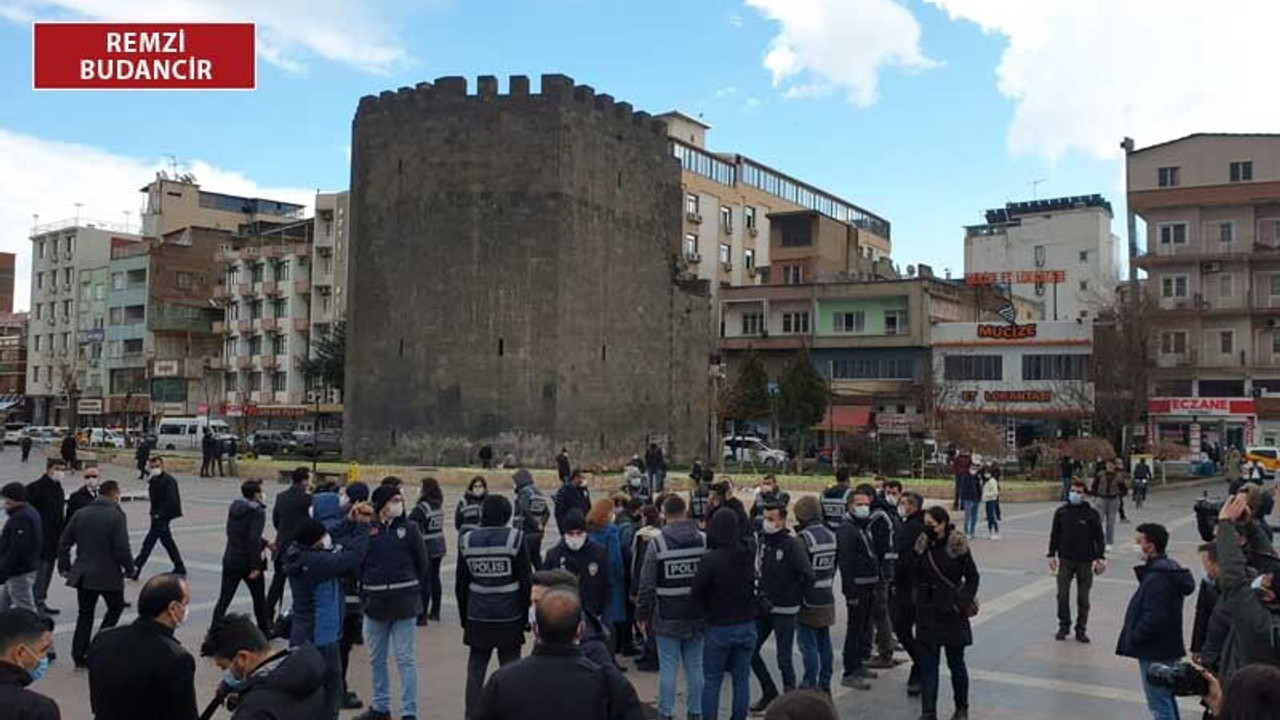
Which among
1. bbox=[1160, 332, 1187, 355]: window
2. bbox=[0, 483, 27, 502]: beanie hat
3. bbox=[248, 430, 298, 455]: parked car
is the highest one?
bbox=[1160, 332, 1187, 355]: window

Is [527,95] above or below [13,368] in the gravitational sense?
above

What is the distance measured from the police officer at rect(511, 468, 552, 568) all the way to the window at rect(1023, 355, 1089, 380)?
43.7 metres

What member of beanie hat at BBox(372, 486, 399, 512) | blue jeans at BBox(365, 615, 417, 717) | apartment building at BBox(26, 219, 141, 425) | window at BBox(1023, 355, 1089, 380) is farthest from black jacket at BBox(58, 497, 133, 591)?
apartment building at BBox(26, 219, 141, 425)

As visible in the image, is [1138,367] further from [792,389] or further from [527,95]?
[527,95]

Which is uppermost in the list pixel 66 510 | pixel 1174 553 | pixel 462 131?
pixel 462 131

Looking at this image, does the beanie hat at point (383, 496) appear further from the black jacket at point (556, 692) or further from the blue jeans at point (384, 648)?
the black jacket at point (556, 692)

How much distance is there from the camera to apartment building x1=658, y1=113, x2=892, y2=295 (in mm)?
67312

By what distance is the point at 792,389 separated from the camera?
147 ft

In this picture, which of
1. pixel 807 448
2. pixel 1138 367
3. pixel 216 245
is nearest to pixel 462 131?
pixel 807 448

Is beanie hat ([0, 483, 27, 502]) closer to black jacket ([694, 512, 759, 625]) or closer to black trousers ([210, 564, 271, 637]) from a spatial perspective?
black trousers ([210, 564, 271, 637])

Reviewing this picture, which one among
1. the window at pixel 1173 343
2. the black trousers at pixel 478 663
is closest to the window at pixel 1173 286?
the window at pixel 1173 343

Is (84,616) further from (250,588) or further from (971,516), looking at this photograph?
(971,516)

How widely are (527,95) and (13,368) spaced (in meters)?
68.8

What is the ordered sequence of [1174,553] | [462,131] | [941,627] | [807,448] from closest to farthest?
[941,627] → [1174,553] → [462,131] → [807,448]
